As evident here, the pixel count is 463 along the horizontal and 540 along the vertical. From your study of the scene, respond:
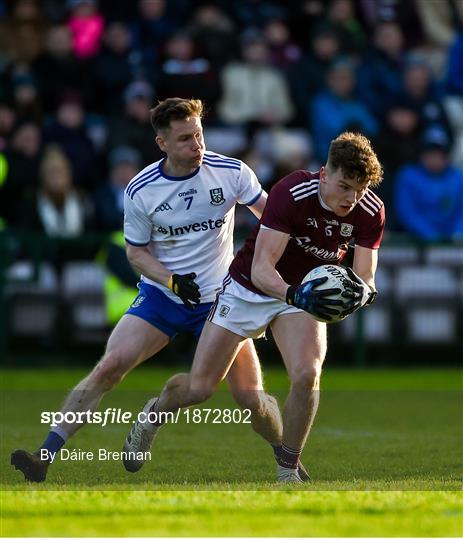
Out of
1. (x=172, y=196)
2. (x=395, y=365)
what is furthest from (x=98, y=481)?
(x=395, y=365)

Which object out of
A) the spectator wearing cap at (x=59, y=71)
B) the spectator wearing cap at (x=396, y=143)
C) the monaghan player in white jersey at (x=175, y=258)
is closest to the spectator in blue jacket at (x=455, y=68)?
the spectator wearing cap at (x=396, y=143)

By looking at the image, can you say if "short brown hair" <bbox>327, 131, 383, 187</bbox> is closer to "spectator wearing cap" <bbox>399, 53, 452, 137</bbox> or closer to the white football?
the white football

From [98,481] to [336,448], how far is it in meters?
2.19

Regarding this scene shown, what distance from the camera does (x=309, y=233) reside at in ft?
27.1

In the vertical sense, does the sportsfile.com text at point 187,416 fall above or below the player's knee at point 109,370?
below

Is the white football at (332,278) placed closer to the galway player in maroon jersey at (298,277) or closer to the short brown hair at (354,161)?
the galway player in maroon jersey at (298,277)

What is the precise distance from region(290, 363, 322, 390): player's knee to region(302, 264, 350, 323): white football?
29cm

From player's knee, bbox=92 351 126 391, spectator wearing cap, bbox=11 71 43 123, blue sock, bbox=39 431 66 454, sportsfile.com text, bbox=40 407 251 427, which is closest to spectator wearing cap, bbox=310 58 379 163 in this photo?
spectator wearing cap, bbox=11 71 43 123

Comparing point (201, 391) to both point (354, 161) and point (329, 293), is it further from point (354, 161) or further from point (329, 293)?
point (354, 161)

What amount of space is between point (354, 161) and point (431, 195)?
8503mm

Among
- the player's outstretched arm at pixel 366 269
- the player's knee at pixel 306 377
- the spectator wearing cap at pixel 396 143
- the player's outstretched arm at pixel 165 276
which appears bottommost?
the spectator wearing cap at pixel 396 143

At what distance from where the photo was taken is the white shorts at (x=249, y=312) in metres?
8.45

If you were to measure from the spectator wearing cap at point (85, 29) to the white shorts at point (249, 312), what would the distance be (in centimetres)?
960

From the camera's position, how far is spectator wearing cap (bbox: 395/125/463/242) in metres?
16.2
